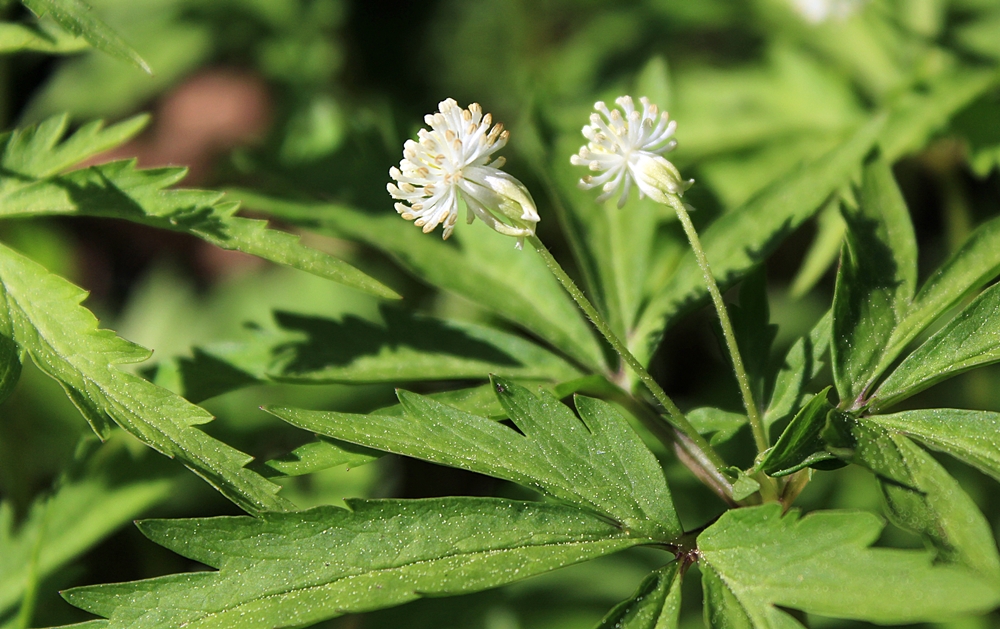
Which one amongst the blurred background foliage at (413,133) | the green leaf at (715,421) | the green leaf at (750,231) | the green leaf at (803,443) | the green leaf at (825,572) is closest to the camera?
the green leaf at (825,572)

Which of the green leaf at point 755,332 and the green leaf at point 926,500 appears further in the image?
the green leaf at point 755,332

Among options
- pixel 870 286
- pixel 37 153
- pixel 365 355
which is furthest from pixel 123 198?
pixel 870 286

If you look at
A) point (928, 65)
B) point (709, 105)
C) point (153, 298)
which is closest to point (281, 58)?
point (153, 298)

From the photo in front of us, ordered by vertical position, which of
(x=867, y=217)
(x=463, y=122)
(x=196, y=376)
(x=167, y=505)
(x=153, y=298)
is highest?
(x=463, y=122)

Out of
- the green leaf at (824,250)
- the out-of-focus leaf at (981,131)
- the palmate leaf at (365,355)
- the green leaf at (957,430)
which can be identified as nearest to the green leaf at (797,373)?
the green leaf at (957,430)

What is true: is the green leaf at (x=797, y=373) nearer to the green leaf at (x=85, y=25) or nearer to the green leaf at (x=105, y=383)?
the green leaf at (x=105, y=383)

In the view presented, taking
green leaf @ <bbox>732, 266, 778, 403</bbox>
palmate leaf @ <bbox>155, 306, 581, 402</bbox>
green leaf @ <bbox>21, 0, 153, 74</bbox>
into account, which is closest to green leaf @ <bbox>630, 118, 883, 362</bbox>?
green leaf @ <bbox>732, 266, 778, 403</bbox>

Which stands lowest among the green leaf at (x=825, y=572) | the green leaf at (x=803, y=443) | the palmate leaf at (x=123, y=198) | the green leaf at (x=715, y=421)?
the green leaf at (x=825, y=572)

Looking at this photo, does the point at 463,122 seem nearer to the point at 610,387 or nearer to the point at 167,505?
the point at 610,387

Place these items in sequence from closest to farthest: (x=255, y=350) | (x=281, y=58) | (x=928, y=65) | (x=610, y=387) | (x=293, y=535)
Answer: (x=293, y=535) < (x=610, y=387) < (x=255, y=350) < (x=928, y=65) < (x=281, y=58)
